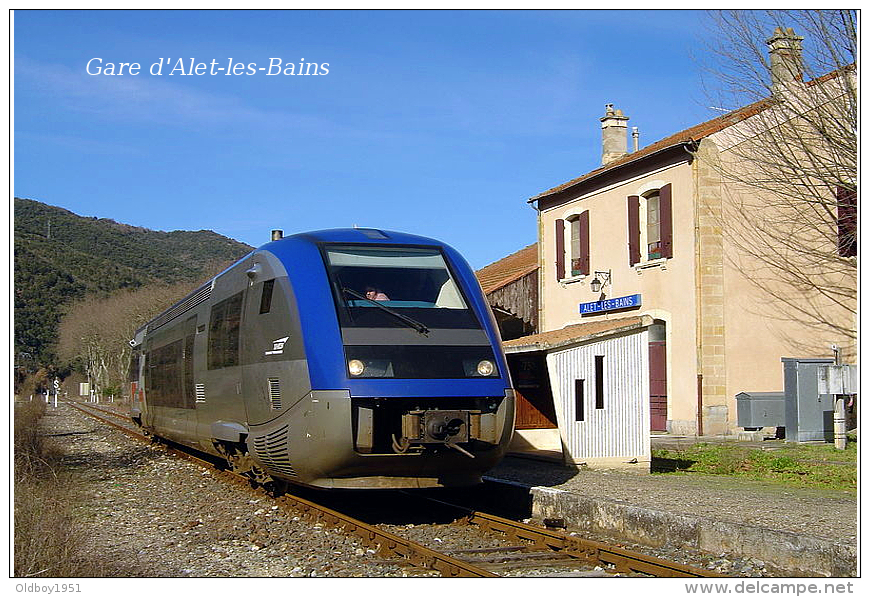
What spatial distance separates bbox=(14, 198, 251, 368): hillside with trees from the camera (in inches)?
2368

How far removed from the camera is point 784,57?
56.2 feet

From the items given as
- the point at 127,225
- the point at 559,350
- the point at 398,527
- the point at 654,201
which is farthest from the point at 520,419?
the point at 127,225

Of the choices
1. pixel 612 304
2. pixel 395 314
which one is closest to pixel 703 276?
pixel 612 304

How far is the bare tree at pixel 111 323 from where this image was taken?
6400 cm

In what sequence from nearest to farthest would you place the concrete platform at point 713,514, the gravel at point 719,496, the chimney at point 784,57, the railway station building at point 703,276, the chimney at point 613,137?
the concrete platform at point 713,514 < the gravel at point 719,496 < the chimney at point 784,57 < the railway station building at point 703,276 < the chimney at point 613,137

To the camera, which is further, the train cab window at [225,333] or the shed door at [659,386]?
the shed door at [659,386]

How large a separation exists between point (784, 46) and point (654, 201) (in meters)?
7.71

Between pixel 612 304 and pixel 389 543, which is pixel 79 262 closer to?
pixel 612 304

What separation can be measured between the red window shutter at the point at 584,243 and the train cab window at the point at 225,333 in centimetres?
1536

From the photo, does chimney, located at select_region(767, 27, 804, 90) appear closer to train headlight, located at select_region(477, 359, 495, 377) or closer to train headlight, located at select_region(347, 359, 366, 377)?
train headlight, located at select_region(477, 359, 495, 377)

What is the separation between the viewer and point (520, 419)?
50.6 feet

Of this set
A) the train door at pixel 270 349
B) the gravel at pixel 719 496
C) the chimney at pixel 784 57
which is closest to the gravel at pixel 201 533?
the train door at pixel 270 349

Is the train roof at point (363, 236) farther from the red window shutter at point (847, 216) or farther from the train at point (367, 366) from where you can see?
the red window shutter at point (847, 216)
